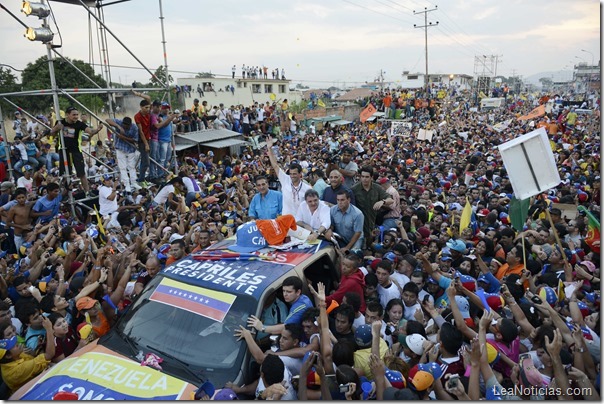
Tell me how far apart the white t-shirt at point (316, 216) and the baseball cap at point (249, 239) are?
3.14 feet

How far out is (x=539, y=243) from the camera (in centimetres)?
618

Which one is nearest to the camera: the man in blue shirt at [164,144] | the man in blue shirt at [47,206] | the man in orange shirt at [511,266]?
the man in orange shirt at [511,266]

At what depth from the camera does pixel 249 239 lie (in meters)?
4.71

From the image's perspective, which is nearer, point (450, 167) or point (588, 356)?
point (588, 356)

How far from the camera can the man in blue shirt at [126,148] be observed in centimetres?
888

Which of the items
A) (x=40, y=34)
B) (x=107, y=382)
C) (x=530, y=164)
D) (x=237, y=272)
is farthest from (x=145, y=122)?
(x=530, y=164)

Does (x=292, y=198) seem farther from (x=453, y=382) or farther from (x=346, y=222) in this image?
(x=453, y=382)

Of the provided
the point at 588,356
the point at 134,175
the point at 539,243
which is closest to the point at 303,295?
the point at 588,356

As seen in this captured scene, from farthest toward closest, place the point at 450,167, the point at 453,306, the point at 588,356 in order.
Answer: the point at 450,167
the point at 453,306
the point at 588,356

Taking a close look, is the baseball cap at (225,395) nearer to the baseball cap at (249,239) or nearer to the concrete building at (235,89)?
the baseball cap at (249,239)

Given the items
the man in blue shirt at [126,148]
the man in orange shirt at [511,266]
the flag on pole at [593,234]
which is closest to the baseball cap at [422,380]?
the man in orange shirt at [511,266]

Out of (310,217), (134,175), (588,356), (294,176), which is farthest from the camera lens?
(134,175)

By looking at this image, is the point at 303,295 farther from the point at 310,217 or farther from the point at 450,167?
the point at 450,167

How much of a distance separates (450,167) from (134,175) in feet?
31.4
